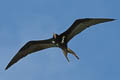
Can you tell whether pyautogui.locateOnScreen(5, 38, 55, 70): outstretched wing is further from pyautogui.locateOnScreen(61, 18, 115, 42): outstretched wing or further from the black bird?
pyautogui.locateOnScreen(61, 18, 115, 42): outstretched wing

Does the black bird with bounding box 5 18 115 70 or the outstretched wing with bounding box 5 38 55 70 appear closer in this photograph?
the black bird with bounding box 5 18 115 70

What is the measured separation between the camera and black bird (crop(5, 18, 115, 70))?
106ft

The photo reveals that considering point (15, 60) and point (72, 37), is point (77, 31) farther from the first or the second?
point (15, 60)

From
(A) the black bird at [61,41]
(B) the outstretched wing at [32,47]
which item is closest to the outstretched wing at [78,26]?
(A) the black bird at [61,41]

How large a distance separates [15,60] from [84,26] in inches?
191

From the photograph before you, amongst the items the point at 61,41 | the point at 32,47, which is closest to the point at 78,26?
the point at 61,41

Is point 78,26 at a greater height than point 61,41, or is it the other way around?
point 78,26

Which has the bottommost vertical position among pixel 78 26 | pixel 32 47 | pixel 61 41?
pixel 61 41

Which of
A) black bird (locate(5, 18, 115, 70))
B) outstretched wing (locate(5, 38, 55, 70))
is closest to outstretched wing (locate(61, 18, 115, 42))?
black bird (locate(5, 18, 115, 70))

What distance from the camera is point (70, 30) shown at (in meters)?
33.0

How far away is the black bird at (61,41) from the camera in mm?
32281

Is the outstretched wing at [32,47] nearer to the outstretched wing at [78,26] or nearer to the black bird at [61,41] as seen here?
the black bird at [61,41]

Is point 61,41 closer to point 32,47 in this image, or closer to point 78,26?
point 78,26

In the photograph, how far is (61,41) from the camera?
32.6 meters
